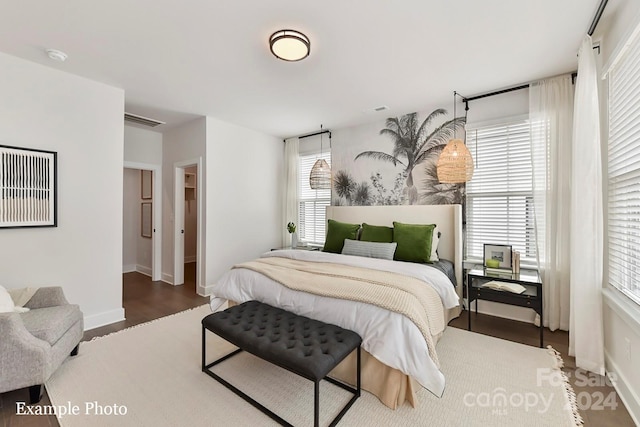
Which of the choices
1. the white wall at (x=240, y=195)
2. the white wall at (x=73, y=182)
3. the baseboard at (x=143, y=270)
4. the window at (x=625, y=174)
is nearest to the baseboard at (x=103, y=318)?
the white wall at (x=73, y=182)

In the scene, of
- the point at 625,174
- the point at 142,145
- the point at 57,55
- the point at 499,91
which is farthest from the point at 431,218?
the point at 142,145

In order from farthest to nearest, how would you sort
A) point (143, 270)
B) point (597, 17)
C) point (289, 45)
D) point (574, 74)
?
point (143, 270)
point (574, 74)
point (289, 45)
point (597, 17)

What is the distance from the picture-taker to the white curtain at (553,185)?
2.96m

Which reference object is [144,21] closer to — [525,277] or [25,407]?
[25,407]

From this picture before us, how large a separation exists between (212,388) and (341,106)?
11.4ft

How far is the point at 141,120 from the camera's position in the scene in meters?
4.39

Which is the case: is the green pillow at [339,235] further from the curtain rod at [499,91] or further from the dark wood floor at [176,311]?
the curtain rod at [499,91]

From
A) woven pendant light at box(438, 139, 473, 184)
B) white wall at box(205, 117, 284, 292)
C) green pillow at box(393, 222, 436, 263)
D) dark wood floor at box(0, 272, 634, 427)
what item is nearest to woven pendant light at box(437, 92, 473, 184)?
woven pendant light at box(438, 139, 473, 184)

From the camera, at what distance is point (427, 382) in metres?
1.71

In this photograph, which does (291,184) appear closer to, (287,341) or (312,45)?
(312,45)

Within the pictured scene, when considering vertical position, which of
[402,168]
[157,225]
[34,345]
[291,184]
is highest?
[402,168]

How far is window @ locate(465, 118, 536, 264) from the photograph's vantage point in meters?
3.29

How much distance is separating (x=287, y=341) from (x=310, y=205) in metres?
3.68

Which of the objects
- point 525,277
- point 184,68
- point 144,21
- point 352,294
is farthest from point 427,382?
point 184,68
